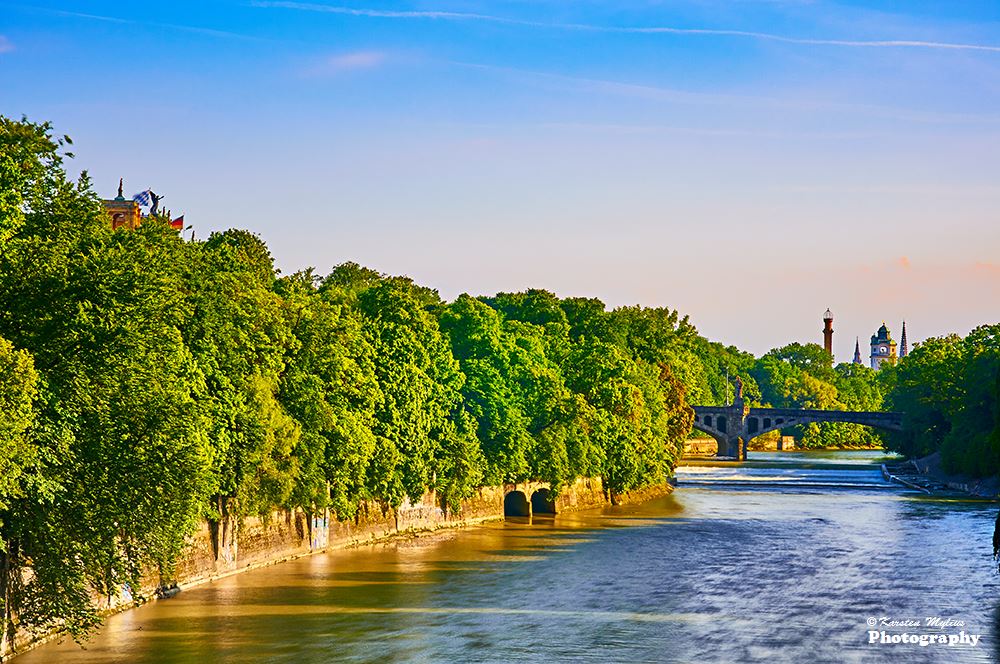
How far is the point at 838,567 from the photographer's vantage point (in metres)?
63.3

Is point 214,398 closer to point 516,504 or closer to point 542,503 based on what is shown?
point 516,504

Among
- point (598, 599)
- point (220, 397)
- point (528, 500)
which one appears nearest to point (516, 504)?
point (528, 500)

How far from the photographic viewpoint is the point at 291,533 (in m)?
60.5

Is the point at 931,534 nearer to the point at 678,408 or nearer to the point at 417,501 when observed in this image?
the point at 417,501

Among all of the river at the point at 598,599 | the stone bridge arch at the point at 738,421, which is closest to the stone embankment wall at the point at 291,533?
the river at the point at 598,599

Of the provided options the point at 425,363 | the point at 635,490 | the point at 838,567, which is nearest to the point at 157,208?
the point at 425,363

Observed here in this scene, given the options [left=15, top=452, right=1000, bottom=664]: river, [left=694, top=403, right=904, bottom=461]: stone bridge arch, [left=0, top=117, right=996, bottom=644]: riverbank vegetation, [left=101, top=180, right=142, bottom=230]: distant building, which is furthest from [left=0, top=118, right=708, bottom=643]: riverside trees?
[left=694, top=403, right=904, bottom=461]: stone bridge arch

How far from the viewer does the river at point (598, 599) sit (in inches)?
1674

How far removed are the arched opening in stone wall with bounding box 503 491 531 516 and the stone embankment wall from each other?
54 cm

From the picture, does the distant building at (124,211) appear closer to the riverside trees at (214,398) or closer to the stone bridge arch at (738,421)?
the riverside trees at (214,398)

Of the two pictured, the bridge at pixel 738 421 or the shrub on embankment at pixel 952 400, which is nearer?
the shrub on embankment at pixel 952 400

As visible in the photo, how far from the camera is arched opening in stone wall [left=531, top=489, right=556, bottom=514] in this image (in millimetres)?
87625

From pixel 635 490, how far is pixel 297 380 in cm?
4498

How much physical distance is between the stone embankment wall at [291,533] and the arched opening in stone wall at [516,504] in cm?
54
